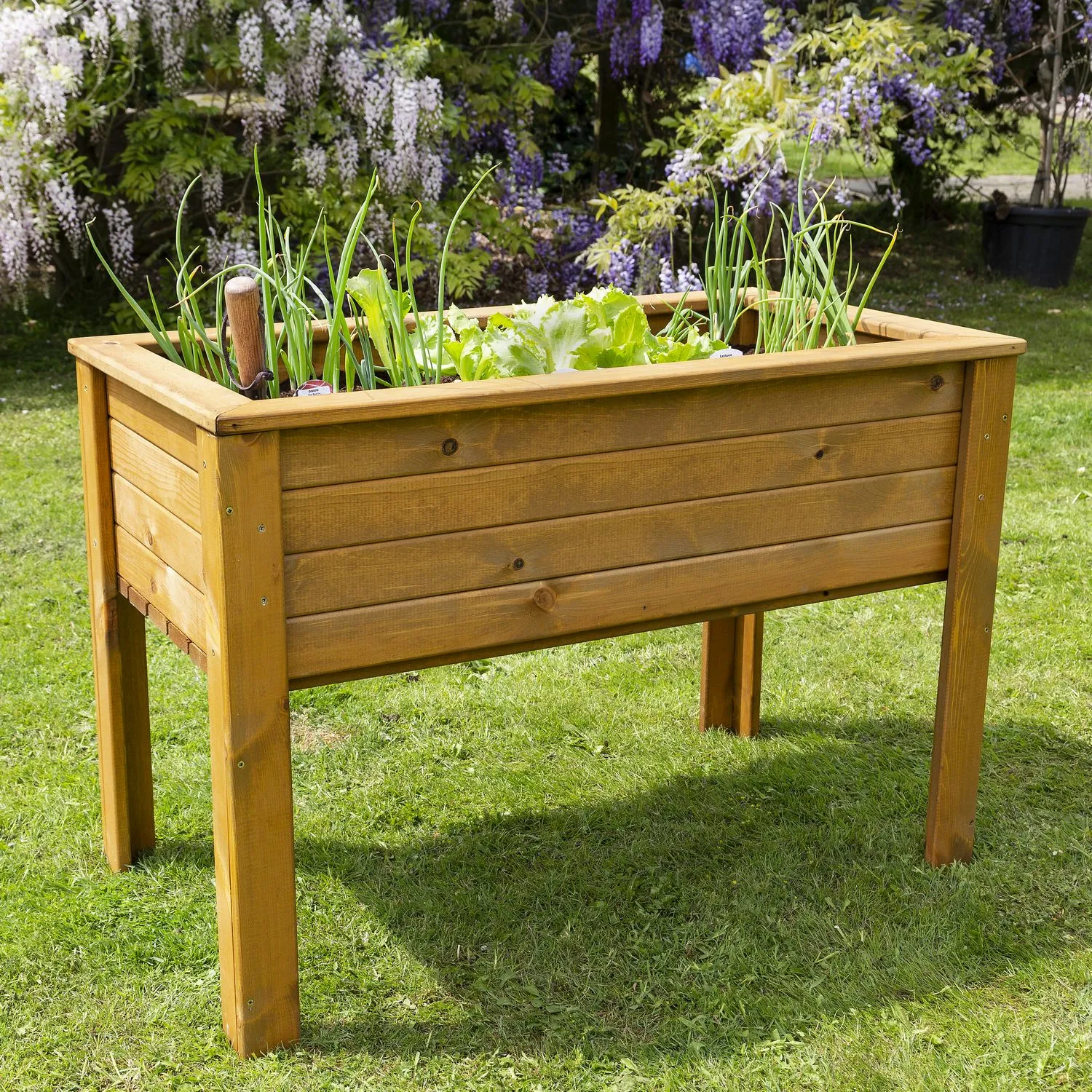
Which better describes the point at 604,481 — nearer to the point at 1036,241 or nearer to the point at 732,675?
the point at 732,675

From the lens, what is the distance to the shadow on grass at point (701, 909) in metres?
2.11

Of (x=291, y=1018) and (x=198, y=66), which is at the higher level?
(x=198, y=66)

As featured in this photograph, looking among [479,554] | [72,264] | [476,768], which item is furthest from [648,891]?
[72,264]

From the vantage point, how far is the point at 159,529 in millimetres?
2070

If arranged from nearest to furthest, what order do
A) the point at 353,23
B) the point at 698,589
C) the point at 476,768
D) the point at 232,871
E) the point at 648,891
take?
1. the point at 232,871
2. the point at 698,589
3. the point at 648,891
4. the point at 476,768
5. the point at 353,23

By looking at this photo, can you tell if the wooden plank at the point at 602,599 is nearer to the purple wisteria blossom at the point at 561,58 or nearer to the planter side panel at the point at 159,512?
the planter side panel at the point at 159,512

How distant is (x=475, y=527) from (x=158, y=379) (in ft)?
1.61

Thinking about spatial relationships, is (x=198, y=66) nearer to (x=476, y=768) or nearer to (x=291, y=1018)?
(x=476, y=768)

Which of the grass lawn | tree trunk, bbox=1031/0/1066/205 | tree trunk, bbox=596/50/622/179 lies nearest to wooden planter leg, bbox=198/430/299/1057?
the grass lawn

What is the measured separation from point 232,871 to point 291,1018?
0.27 metres


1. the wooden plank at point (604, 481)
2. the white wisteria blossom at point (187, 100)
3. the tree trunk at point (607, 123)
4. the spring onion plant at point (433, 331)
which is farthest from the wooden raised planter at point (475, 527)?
the tree trunk at point (607, 123)

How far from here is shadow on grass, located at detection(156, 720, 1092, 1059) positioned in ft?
6.93

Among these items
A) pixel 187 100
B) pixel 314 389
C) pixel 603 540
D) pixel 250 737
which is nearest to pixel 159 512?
pixel 314 389

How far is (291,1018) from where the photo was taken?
2.03 metres
